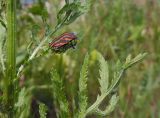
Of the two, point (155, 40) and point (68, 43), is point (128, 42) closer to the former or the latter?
point (155, 40)

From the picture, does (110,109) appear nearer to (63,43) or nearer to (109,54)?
(63,43)

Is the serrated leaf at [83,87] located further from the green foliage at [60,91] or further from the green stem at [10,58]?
the green stem at [10,58]

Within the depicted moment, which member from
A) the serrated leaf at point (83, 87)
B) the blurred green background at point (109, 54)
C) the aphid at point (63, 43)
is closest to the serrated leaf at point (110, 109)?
the serrated leaf at point (83, 87)

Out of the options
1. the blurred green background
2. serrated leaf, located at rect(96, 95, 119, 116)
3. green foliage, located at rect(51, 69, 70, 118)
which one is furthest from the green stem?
the blurred green background

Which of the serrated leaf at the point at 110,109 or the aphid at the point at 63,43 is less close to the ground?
the aphid at the point at 63,43

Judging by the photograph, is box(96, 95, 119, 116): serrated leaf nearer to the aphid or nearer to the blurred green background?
the aphid

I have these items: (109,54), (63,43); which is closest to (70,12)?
(63,43)
